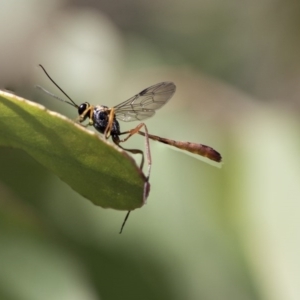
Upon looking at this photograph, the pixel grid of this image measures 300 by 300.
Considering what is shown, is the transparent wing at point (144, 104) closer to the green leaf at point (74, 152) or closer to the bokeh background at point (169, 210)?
the bokeh background at point (169, 210)

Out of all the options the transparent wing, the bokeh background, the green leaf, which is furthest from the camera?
the transparent wing

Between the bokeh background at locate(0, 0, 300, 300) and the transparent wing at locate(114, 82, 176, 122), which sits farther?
the transparent wing at locate(114, 82, 176, 122)

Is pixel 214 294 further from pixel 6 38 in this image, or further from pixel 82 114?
pixel 6 38

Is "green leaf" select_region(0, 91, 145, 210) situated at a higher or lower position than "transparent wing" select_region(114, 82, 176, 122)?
lower

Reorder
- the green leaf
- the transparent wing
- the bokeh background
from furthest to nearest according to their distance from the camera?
the transparent wing → the bokeh background → the green leaf

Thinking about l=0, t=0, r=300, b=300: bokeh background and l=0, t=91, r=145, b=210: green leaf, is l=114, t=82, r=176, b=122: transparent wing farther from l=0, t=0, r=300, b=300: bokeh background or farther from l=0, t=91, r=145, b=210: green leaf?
l=0, t=91, r=145, b=210: green leaf

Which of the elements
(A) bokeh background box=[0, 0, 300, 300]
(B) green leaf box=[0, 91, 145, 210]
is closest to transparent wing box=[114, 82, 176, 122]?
(A) bokeh background box=[0, 0, 300, 300]

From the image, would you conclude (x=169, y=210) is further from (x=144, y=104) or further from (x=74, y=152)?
(x=74, y=152)

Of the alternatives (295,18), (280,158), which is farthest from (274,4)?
(280,158)

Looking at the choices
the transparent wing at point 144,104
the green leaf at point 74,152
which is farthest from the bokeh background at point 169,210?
the green leaf at point 74,152
